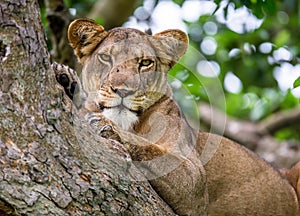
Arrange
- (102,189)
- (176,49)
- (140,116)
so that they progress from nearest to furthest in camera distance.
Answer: (102,189) → (140,116) → (176,49)

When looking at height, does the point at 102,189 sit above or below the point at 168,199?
above

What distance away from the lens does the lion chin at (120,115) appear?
5.77 m

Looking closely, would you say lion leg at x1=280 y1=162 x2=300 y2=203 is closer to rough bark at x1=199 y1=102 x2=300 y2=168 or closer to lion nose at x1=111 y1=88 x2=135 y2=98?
lion nose at x1=111 y1=88 x2=135 y2=98

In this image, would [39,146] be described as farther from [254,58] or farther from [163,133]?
[254,58]

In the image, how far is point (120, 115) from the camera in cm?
579

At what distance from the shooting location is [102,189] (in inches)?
177

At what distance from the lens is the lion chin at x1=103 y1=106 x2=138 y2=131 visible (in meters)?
5.77

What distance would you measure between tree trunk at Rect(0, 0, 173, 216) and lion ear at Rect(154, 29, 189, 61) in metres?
1.91

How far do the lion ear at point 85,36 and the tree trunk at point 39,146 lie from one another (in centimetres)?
170

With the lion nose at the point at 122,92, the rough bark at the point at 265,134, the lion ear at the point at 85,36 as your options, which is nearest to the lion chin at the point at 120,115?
the lion nose at the point at 122,92

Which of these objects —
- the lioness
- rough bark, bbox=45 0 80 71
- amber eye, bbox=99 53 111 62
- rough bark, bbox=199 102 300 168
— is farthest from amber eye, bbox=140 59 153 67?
rough bark, bbox=199 102 300 168

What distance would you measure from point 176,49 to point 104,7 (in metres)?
3.65

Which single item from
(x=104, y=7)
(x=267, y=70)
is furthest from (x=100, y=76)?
(x=267, y=70)

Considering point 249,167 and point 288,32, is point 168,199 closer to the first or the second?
point 249,167
